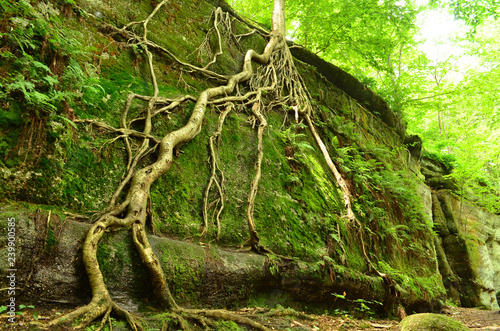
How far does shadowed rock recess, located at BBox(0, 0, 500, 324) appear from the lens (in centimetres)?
262

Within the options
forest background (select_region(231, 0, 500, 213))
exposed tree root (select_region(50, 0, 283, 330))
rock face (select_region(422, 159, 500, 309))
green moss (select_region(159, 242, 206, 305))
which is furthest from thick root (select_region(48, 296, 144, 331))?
rock face (select_region(422, 159, 500, 309))

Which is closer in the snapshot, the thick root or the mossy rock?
the thick root

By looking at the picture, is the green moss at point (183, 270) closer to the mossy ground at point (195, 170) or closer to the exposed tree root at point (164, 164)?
the mossy ground at point (195, 170)

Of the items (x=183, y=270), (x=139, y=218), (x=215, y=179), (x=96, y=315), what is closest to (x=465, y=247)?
(x=215, y=179)

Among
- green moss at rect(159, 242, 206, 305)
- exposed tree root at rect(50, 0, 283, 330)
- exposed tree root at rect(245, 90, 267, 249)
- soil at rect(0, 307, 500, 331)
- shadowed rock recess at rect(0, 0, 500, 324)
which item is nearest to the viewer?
soil at rect(0, 307, 500, 331)

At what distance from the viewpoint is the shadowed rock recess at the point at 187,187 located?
2615mm

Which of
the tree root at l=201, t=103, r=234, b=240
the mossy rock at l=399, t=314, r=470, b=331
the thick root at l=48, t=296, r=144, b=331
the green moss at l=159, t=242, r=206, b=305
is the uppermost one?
the tree root at l=201, t=103, r=234, b=240

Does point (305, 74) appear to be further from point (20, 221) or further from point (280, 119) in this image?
point (20, 221)

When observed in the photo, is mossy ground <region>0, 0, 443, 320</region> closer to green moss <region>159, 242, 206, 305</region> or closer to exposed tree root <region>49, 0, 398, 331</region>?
green moss <region>159, 242, 206, 305</region>

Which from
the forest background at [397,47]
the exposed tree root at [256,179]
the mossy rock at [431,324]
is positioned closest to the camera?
the mossy rock at [431,324]

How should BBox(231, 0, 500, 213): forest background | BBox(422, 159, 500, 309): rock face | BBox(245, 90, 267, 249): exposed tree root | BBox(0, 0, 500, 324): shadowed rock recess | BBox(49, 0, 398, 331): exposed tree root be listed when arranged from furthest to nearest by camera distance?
BBox(422, 159, 500, 309): rock face → BBox(231, 0, 500, 213): forest background → BBox(245, 90, 267, 249): exposed tree root → BBox(0, 0, 500, 324): shadowed rock recess → BBox(49, 0, 398, 331): exposed tree root

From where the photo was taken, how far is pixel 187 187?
3.94 meters

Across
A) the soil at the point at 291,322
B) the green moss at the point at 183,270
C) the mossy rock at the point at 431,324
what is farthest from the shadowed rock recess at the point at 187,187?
the mossy rock at the point at 431,324

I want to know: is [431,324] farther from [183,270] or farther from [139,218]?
[139,218]
